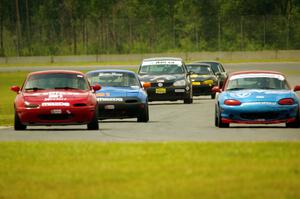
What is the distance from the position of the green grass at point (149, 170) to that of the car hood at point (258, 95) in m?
5.92

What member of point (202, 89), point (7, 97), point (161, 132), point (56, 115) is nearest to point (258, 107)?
point (161, 132)

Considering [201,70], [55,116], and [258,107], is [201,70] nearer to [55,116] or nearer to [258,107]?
[258,107]

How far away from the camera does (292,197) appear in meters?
10.4

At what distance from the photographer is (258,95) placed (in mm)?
22500

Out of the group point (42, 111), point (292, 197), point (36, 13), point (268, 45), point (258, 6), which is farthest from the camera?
point (36, 13)

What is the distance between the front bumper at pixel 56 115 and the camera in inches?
874

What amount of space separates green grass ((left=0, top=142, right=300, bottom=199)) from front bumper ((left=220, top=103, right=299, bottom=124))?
18.8 feet

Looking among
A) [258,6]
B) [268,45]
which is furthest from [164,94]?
[258,6]

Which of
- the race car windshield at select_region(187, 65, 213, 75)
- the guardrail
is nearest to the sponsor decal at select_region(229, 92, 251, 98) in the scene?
the race car windshield at select_region(187, 65, 213, 75)

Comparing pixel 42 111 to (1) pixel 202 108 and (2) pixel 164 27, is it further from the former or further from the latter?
(2) pixel 164 27

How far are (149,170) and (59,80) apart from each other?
439 inches

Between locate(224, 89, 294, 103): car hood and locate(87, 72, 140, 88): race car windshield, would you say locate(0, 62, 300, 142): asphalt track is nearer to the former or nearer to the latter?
locate(224, 89, 294, 103): car hood

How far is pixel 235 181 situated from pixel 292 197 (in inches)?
55.9

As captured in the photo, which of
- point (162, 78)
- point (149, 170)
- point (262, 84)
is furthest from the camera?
point (162, 78)
